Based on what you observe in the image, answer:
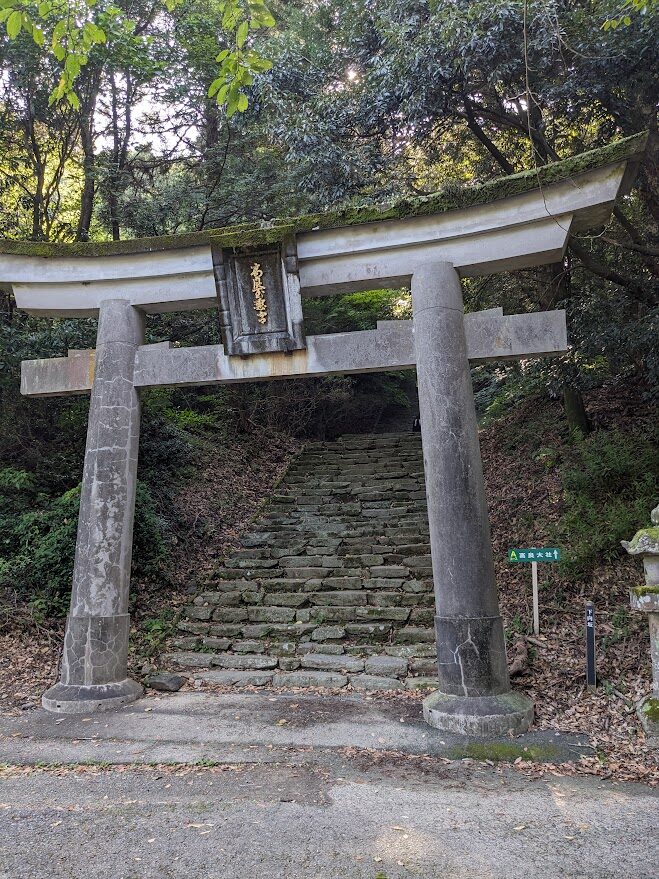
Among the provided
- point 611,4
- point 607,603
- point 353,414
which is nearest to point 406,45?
point 611,4

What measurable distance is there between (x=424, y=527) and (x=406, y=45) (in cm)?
697

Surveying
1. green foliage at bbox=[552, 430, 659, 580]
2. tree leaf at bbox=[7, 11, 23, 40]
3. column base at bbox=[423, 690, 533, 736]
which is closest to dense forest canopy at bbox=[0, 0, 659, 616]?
tree leaf at bbox=[7, 11, 23, 40]

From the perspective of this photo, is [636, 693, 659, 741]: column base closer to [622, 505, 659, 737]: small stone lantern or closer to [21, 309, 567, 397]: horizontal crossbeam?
[622, 505, 659, 737]: small stone lantern

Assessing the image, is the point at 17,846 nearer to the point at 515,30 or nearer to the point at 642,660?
the point at 642,660

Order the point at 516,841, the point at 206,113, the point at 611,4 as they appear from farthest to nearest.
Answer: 1. the point at 206,113
2. the point at 611,4
3. the point at 516,841

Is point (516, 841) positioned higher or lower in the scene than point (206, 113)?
lower

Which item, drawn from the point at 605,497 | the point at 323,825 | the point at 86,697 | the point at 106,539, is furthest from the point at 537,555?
the point at 86,697

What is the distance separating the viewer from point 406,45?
796cm

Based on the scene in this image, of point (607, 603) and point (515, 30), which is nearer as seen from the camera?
point (607, 603)

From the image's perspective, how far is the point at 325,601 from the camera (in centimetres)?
825

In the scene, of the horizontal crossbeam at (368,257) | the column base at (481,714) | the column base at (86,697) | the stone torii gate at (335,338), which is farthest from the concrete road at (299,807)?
the horizontal crossbeam at (368,257)

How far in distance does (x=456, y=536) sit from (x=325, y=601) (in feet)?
10.00

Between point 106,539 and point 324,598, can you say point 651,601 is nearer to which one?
point 324,598

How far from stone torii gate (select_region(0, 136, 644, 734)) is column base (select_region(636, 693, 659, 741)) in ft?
2.97
